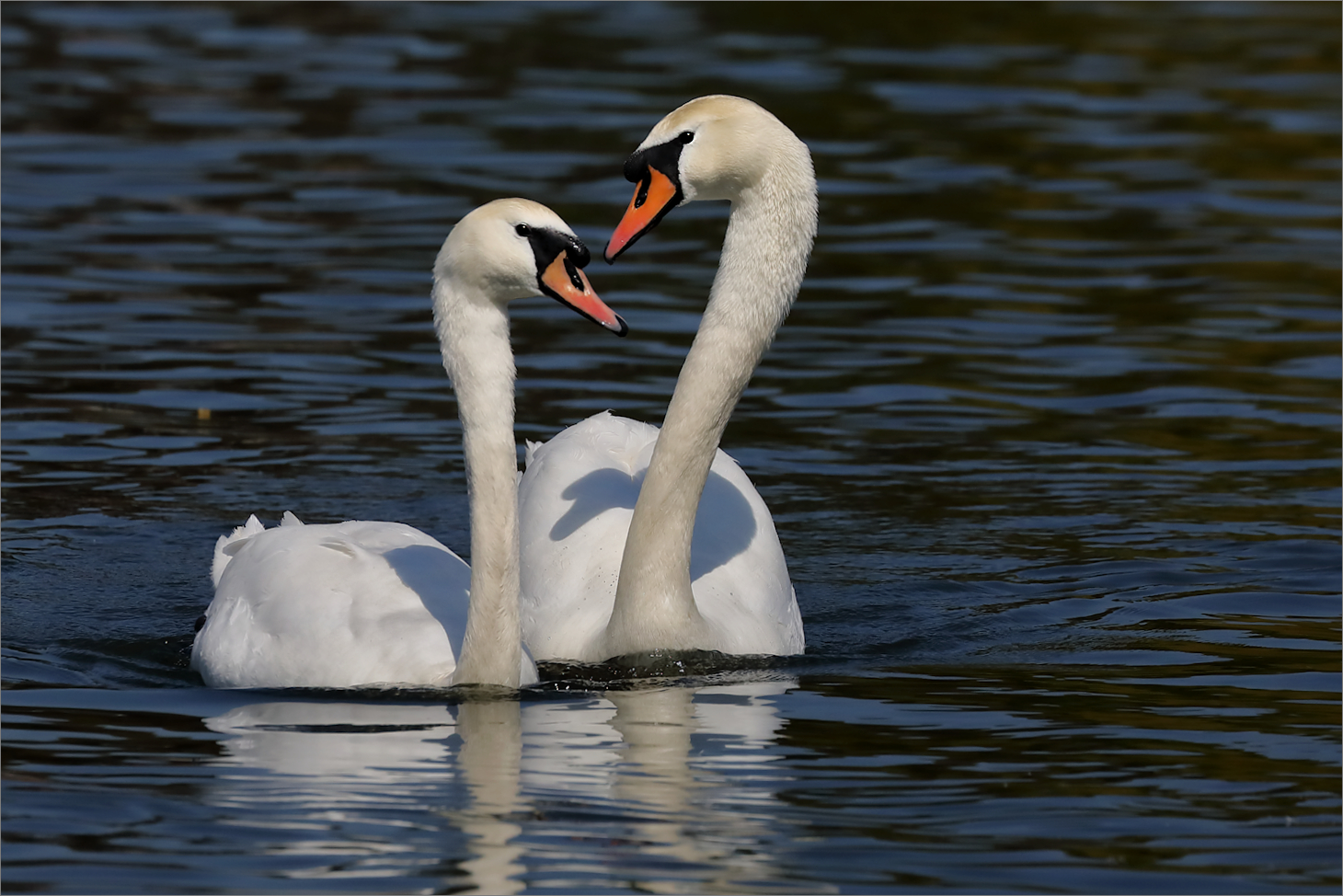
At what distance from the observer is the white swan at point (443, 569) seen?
7410 mm

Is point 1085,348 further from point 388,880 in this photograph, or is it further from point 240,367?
point 388,880

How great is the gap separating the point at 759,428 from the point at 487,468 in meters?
4.95

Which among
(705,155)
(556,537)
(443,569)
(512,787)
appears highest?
(705,155)

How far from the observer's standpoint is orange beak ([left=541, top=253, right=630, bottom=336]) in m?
7.35

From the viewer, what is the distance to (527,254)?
736 cm

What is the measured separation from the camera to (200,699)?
7910 mm

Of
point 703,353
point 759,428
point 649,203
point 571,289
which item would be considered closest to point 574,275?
point 571,289

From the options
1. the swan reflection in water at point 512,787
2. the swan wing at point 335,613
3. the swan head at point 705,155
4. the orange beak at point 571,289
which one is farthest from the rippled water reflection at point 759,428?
the swan head at point 705,155

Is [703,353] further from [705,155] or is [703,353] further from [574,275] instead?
[574,275]

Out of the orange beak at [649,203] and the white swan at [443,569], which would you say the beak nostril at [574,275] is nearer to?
the white swan at [443,569]

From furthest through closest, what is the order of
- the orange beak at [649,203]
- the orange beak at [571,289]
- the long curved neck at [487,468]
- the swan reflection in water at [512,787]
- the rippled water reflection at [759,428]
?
1. the orange beak at [649,203]
2. the long curved neck at [487,468]
3. the orange beak at [571,289]
4. the rippled water reflection at [759,428]
5. the swan reflection in water at [512,787]

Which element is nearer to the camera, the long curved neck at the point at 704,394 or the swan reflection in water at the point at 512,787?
the swan reflection in water at the point at 512,787

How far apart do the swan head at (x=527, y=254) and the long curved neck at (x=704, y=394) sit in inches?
39.5

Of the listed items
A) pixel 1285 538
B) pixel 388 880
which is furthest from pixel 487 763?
→ pixel 1285 538
